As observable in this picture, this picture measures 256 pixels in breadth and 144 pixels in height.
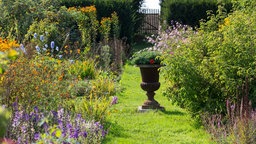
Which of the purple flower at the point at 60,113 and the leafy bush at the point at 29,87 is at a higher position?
the leafy bush at the point at 29,87

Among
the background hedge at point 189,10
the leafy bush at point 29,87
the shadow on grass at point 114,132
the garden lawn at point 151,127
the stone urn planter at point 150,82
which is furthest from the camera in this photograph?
the background hedge at point 189,10

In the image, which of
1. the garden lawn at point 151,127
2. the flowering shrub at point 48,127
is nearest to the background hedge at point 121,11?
the garden lawn at point 151,127

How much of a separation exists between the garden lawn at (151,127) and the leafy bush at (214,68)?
1.24 ft

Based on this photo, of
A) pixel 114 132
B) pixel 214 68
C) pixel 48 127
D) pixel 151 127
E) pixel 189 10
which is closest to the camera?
pixel 48 127

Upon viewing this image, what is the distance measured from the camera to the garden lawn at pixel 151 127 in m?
6.93

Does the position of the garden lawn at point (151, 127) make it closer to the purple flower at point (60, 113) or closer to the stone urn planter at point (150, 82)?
the stone urn planter at point (150, 82)

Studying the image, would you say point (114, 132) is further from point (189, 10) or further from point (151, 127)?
point (189, 10)

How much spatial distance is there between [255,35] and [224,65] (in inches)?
26.1

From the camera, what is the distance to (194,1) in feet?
64.6

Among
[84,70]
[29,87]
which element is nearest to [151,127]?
[29,87]

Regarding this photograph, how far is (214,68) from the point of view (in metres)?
7.55

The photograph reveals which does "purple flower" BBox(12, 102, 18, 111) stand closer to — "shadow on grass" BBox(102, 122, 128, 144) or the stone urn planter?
"shadow on grass" BBox(102, 122, 128, 144)

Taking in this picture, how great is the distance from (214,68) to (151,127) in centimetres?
140

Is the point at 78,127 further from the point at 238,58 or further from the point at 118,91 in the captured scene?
the point at 118,91
